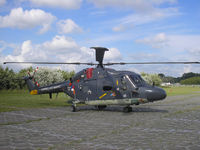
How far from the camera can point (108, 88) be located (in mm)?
17172

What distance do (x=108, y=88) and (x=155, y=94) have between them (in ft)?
11.8

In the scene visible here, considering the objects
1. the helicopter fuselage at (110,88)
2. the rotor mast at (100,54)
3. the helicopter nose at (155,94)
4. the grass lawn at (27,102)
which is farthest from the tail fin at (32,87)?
the helicopter nose at (155,94)

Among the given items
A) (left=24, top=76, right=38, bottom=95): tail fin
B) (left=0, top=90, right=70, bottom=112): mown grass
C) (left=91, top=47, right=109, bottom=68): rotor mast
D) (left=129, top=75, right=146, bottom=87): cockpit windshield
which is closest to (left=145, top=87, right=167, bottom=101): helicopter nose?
(left=129, top=75, right=146, bottom=87): cockpit windshield

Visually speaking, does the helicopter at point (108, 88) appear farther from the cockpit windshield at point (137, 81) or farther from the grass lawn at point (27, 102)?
the grass lawn at point (27, 102)

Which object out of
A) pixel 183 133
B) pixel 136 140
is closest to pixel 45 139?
pixel 136 140

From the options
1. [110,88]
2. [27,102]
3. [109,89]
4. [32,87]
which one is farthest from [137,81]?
[27,102]

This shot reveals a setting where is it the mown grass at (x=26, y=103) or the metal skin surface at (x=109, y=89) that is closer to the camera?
the metal skin surface at (x=109, y=89)

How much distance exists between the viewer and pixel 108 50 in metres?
16.7

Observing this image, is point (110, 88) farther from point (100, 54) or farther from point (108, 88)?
point (100, 54)

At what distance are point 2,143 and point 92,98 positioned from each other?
1047 centimetres

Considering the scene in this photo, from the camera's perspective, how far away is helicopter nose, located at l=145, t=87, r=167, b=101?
15168 mm

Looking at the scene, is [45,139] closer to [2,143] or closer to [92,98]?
[2,143]

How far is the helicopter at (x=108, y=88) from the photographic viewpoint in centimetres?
1568

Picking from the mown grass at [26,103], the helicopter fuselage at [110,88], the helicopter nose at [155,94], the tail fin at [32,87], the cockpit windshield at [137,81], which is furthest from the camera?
the tail fin at [32,87]
